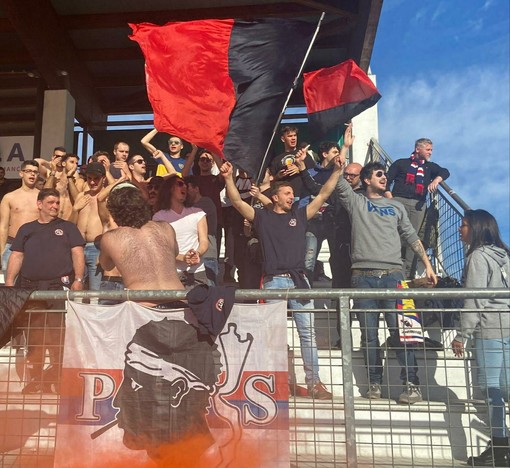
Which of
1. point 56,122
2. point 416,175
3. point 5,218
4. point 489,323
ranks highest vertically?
point 56,122

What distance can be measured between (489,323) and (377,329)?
0.89 meters

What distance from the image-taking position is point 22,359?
4281 millimetres

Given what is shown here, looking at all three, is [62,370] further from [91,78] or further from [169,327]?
[91,78]

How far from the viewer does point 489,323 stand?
181 inches

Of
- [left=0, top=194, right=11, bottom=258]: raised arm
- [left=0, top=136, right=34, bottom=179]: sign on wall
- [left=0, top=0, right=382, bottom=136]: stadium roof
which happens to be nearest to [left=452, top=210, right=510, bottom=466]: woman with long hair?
[left=0, top=194, right=11, bottom=258]: raised arm

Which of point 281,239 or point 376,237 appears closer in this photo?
point 281,239

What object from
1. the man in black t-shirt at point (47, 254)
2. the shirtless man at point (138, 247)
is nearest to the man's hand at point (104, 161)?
the man in black t-shirt at point (47, 254)

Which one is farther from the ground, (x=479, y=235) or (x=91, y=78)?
(x=91, y=78)

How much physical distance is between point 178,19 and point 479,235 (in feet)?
31.6

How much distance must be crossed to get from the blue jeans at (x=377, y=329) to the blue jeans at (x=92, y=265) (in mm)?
3000

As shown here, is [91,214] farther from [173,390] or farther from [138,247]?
[173,390]

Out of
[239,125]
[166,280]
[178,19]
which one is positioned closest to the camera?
[166,280]

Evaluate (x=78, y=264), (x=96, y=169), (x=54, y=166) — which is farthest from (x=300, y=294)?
(x=54, y=166)

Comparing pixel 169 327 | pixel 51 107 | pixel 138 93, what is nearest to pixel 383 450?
pixel 169 327
